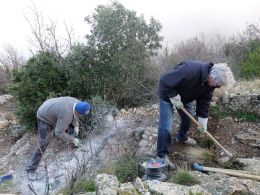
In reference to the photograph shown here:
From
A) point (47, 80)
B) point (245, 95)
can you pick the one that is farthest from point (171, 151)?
point (47, 80)

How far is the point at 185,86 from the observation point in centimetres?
486

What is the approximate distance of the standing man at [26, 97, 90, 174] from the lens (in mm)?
5305

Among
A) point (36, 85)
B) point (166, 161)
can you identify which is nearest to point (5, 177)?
point (36, 85)

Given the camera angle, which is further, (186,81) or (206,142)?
(206,142)

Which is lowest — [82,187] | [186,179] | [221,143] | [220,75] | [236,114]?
[82,187]

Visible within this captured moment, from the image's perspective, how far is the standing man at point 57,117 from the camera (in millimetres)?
5305

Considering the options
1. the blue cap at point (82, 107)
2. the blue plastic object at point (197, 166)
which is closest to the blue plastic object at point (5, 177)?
the blue cap at point (82, 107)

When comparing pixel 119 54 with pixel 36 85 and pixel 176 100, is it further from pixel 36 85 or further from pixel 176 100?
pixel 176 100

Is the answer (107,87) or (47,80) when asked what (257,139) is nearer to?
(107,87)

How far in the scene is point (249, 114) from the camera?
6.54 metres

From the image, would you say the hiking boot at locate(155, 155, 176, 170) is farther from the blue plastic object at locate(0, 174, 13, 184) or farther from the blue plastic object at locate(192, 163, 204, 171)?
the blue plastic object at locate(0, 174, 13, 184)

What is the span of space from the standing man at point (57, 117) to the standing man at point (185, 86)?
1180 millimetres

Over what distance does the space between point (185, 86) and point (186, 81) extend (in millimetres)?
101

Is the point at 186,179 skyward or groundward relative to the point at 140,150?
groundward
